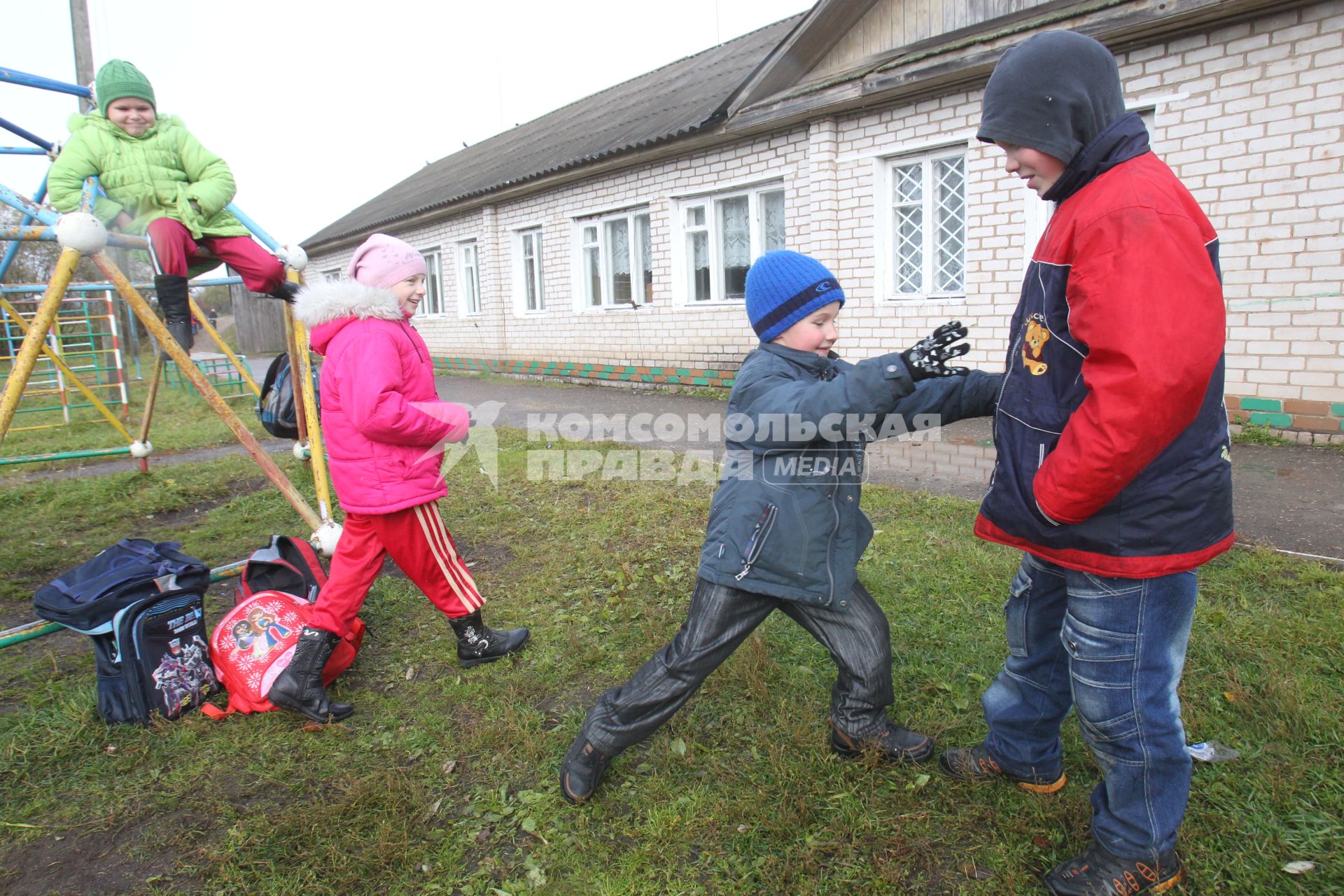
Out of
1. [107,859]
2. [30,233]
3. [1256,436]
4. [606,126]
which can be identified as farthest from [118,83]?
[606,126]

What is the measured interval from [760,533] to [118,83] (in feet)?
13.6

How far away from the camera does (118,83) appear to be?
3895 mm

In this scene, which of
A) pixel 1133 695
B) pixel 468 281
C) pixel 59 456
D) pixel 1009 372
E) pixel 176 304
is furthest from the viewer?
pixel 468 281

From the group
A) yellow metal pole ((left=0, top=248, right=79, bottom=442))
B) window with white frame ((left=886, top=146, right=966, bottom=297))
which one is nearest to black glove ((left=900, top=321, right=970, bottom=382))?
yellow metal pole ((left=0, top=248, right=79, bottom=442))

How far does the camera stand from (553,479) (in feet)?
19.7

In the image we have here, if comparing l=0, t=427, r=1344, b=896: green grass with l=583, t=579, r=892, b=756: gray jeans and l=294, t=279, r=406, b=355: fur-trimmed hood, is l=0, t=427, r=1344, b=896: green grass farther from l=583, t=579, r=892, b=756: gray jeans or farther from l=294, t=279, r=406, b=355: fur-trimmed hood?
l=294, t=279, r=406, b=355: fur-trimmed hood

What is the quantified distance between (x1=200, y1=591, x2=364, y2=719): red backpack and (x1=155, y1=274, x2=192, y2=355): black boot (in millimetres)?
1945

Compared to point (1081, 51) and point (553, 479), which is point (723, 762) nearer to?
point (1081, 51)

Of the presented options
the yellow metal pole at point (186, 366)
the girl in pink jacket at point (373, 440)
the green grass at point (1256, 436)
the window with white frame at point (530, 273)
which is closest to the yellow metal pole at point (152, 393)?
the yellow metal pole at point (186, 366)

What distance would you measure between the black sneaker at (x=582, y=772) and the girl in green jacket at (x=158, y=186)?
322cm

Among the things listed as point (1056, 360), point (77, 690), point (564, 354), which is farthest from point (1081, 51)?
point (564, 354)

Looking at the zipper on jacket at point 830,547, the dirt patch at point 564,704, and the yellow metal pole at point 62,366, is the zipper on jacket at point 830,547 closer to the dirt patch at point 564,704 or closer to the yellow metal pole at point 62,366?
the dirt patch at point 564,704

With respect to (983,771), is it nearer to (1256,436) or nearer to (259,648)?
(259,648)

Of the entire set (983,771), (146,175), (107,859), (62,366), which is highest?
(146,175)
